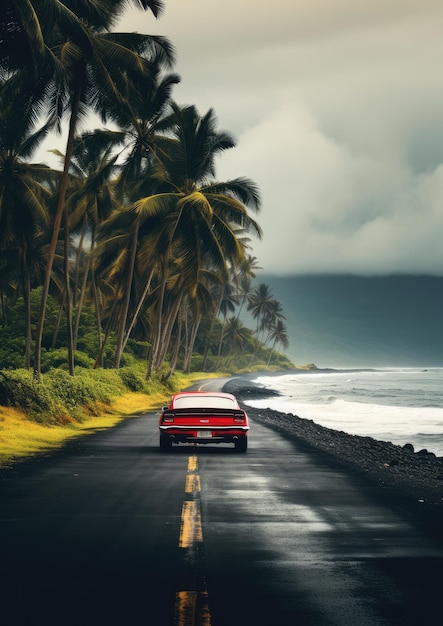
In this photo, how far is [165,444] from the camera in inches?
787

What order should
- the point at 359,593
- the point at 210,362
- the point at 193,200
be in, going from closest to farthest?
the point at 359,593 < the point at 193,200 < the point at 210,362

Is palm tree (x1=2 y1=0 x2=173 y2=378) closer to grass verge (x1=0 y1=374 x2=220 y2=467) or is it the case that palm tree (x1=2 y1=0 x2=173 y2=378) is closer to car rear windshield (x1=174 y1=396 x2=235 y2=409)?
grass verge (x1=0 y1=374 x2=220 y2=467)

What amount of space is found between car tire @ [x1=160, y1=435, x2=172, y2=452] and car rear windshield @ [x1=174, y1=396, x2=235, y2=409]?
78cm

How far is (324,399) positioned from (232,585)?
69.2 m

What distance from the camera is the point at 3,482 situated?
13.7 meters

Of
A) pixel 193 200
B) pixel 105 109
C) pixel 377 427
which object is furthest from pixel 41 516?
pixel 377 427

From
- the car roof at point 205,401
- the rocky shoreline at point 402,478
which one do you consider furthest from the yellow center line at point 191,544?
the car roof at point 205,401

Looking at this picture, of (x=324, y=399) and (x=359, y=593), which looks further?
(x=324, y=399)

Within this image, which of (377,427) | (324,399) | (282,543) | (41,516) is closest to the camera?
(282,543)

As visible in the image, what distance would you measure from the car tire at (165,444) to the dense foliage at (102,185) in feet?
30.4

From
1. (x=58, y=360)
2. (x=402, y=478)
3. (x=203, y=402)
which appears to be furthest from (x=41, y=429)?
(x=58, y=360)

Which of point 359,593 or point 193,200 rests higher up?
point 193,200

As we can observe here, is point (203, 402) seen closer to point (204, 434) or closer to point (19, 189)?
point (204, 434)

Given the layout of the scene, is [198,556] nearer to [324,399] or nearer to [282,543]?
[282,543]
